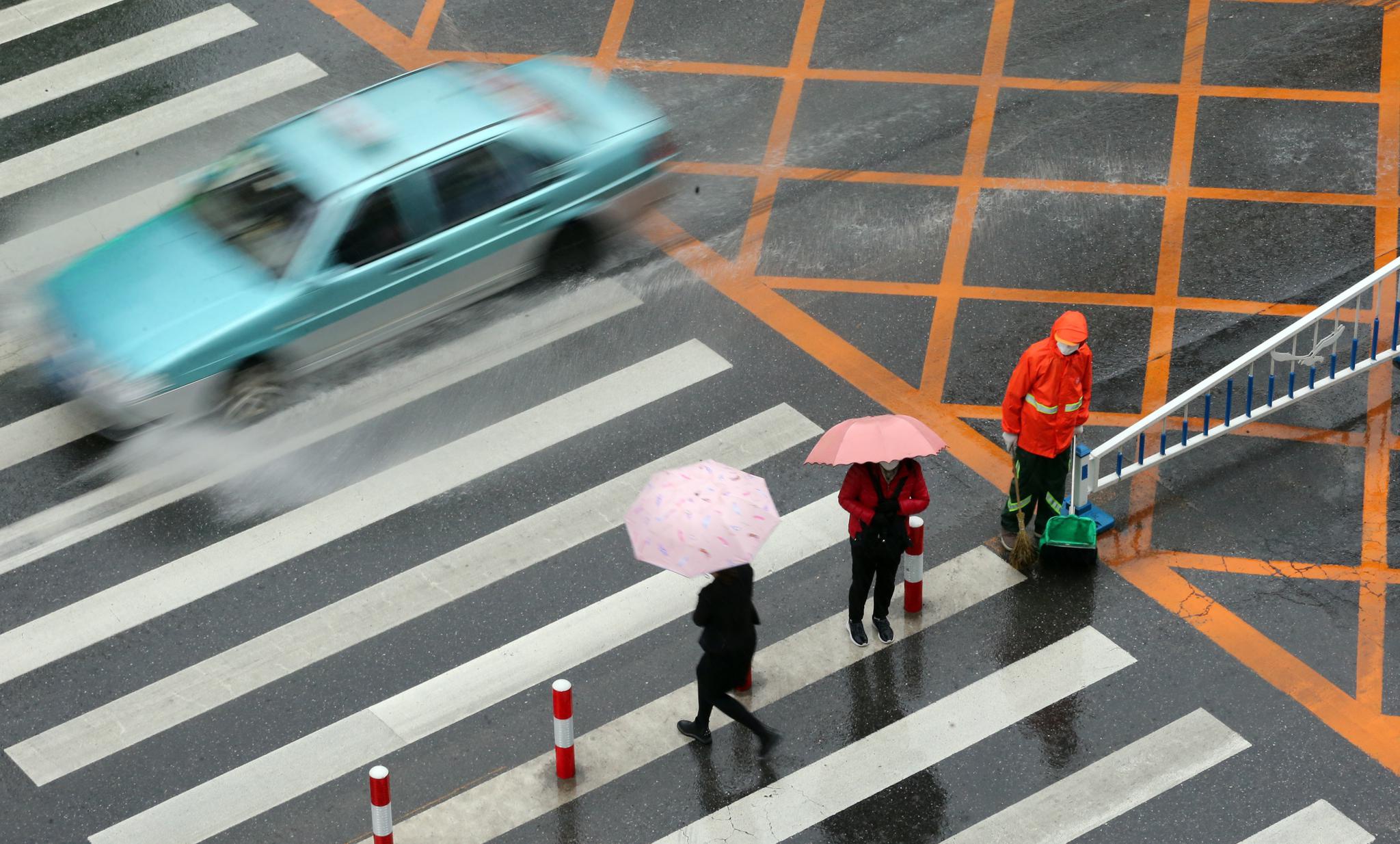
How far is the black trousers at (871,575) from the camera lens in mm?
9875

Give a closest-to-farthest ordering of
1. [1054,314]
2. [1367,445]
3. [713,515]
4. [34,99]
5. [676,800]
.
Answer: [713,515] < [676,800] < [1367,445] < [1054,314] < [34,99]

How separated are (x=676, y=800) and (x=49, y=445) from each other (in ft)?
16.9

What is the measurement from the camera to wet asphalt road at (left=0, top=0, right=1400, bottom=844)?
9602mm

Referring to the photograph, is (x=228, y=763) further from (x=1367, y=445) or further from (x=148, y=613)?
(x=1367, y=445)

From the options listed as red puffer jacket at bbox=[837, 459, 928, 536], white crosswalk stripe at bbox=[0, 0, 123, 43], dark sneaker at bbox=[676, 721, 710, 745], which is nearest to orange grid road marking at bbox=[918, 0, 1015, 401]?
red puffer jacket at bbox=[837, 459, 928, 536]

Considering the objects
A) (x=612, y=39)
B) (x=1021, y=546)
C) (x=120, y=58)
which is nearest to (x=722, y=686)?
(x=1021, y=546)

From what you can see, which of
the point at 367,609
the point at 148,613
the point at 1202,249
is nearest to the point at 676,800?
the point at 367,609

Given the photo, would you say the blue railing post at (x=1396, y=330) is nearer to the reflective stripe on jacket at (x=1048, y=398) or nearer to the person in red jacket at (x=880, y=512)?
the reflective stripe on jacket at (x=1048, y=398)

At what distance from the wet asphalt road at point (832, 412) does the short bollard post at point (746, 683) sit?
19 cm

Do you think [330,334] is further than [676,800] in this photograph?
Yes

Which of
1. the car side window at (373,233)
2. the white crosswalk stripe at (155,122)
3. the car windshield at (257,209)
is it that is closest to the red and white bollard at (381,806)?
the car side window at (373,233)

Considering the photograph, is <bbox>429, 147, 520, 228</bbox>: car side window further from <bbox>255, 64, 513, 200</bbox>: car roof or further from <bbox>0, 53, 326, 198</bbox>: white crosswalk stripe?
<bbox>0, 53, 326, 198</bbox>: white crosswalk stripe

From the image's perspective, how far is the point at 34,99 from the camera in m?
15.4

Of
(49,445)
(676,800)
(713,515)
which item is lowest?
(676,800)
